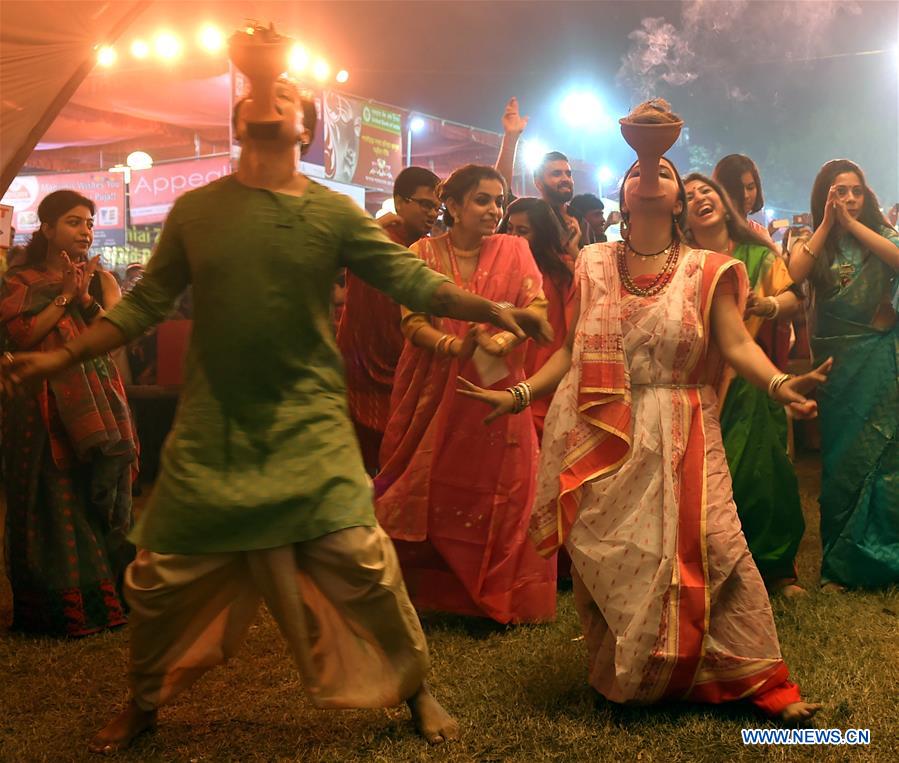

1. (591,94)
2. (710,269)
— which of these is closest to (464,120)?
(591,94)

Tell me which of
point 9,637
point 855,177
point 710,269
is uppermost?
point 855,177

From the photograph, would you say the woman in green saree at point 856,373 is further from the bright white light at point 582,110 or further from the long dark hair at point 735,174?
the bright white light at point 582,110

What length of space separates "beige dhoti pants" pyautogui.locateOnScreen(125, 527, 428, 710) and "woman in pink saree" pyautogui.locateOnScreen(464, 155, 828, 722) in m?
0.62

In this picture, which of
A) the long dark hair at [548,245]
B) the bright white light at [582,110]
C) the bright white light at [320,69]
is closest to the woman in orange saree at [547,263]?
the long dark hair at [548,245]

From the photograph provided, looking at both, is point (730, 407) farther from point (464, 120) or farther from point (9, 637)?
point (464, 120)

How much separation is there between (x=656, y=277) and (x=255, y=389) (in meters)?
1.37

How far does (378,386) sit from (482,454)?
98cm

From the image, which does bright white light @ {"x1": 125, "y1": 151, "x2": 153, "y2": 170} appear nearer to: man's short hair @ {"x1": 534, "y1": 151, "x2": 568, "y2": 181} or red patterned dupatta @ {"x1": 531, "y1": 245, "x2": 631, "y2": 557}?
man's short hair @ {"x1": 534, "y1": 151, "x2": 568, "y2": 181}

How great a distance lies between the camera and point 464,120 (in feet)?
86.3

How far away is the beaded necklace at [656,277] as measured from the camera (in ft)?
10.9

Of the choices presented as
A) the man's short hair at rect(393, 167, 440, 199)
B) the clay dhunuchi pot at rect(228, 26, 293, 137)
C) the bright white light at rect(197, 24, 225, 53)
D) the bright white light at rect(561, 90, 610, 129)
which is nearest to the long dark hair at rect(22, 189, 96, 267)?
the man's short hair at rect(393, 167, 440, 199)

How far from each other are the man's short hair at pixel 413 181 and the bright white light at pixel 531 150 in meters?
19.8

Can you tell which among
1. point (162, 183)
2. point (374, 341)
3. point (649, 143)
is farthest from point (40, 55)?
point (162, 183)

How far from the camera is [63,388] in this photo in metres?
4.45
